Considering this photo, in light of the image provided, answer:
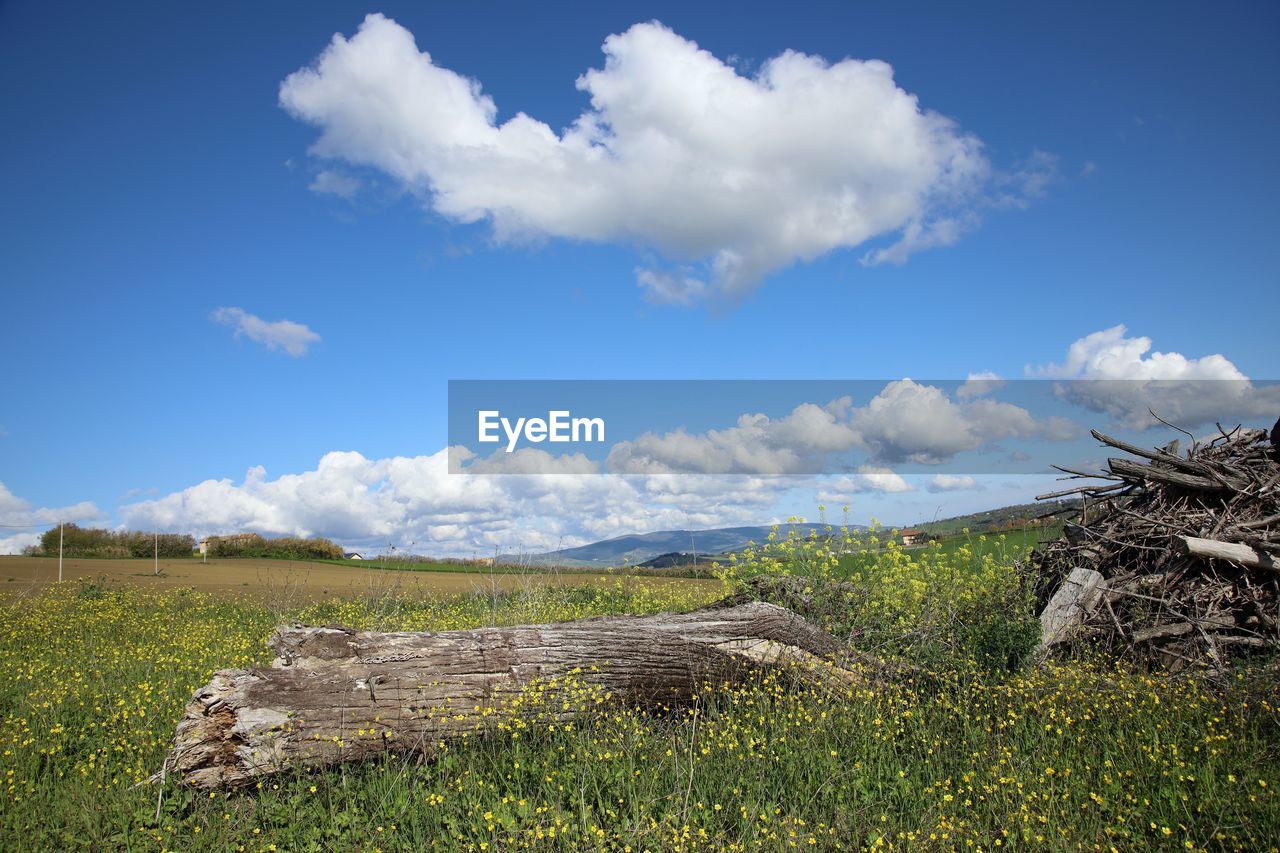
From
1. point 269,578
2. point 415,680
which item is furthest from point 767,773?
point 269,578

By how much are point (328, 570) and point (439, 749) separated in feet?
78.2

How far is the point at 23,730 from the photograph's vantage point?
22.8ft

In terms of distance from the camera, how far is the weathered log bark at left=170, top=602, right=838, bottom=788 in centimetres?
550

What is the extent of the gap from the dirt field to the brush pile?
8611 millimetres

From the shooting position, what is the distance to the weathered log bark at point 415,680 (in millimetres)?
5500

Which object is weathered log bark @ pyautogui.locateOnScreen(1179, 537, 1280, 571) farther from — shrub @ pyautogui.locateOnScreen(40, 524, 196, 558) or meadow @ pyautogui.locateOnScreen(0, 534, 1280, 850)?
shrub @ pyautogui.locateOnScreen(40, 524, 196, 558)

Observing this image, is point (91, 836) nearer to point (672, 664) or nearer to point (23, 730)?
point (23, 730)

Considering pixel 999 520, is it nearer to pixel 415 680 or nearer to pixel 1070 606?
pixel 1070 606

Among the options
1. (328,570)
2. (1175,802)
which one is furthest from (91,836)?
(328,570)

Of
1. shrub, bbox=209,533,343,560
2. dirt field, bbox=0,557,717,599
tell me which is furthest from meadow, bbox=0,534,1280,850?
shrub, bbox=209,533,343,560

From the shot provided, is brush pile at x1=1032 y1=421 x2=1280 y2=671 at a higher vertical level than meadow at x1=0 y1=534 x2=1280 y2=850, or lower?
higher

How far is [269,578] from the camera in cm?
1717

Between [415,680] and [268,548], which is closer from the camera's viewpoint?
[415,680]

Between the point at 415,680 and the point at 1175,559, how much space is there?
9.34 metres
